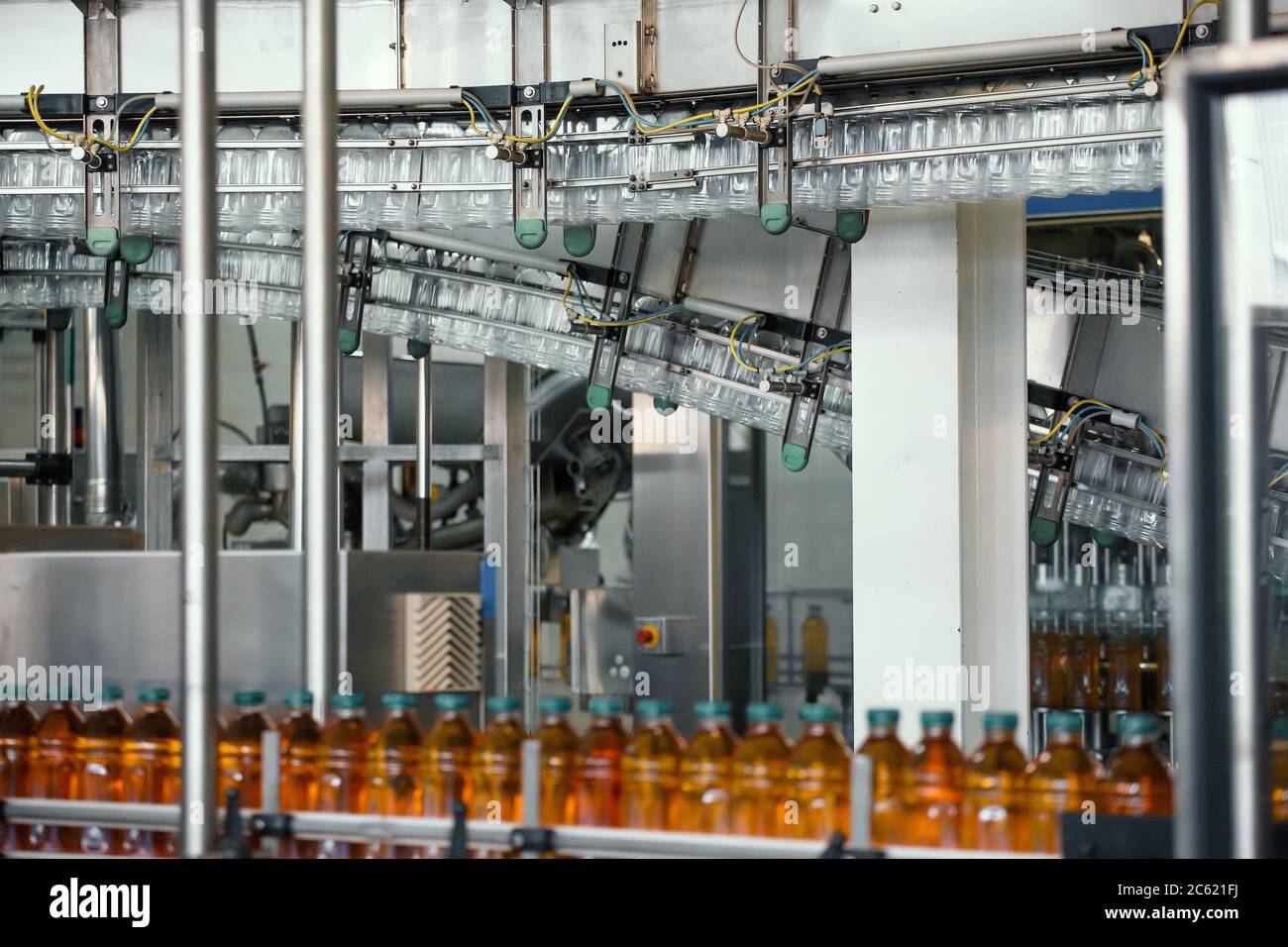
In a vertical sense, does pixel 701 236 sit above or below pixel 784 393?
above

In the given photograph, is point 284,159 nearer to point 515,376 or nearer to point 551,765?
point 515,376

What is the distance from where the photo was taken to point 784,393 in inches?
155

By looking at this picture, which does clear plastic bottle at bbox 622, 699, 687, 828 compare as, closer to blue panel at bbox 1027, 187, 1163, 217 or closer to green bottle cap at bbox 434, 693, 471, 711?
green bottle cap at bbox 434, 693, 471, 711

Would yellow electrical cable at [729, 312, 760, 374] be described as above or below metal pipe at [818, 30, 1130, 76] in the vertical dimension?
below

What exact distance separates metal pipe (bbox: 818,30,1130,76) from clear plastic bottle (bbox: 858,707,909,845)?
5.71ft

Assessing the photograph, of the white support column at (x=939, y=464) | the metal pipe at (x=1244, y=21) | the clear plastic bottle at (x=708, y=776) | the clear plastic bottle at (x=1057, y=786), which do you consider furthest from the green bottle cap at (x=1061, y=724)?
the white support column at (x=939, y=464)

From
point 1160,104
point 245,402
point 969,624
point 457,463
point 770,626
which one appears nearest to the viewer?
point 1160,104

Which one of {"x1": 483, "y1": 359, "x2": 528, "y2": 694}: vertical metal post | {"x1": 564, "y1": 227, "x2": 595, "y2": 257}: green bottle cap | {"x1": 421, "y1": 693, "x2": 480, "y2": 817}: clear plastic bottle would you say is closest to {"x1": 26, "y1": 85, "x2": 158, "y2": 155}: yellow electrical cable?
{"x1": 564, "y1": 227, "x2": 595, "y2": 257}: green bottle cap

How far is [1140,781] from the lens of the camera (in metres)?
1.68

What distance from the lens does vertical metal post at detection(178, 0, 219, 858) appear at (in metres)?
1.90

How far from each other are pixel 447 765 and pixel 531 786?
170mm

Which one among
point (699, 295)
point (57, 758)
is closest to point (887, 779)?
point (57, 758)
